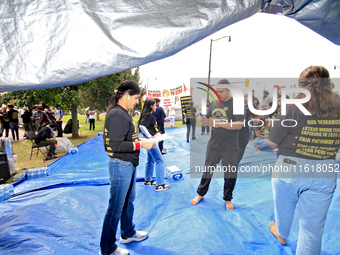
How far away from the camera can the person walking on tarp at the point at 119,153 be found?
1.87 meters

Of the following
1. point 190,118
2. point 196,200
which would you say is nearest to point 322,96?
point 196,200

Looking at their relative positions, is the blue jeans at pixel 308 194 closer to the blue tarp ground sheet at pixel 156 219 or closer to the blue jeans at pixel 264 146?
the blue tarp ground sheet at pixel 156 219

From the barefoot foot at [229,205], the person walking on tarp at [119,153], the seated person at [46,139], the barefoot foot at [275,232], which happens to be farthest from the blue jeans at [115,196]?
the seated person at [46,139]

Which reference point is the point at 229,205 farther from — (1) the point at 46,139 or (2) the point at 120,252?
(1) the point at 46,139

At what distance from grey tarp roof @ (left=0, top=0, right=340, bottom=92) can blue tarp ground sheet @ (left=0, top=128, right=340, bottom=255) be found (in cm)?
181

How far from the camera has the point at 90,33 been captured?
119 centimetres

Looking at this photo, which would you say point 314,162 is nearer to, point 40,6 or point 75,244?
point 40,6

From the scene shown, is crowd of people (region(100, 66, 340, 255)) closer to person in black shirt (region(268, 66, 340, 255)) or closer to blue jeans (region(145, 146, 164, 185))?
person in black shirt (region(268, 66, 340, 255))

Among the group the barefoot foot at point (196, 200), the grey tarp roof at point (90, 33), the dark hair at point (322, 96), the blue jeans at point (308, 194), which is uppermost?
the grey tarp roof at point (90, 33)

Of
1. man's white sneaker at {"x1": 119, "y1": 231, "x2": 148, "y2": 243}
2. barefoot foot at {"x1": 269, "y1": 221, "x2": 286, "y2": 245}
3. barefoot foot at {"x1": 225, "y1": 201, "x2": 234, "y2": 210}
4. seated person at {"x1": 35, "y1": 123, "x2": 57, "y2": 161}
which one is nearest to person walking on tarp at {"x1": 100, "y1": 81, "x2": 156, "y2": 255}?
man's white sneaker at {"x1": 119, "y1": 231, "x2": 148, "y2": 243}

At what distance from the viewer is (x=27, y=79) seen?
126 cm

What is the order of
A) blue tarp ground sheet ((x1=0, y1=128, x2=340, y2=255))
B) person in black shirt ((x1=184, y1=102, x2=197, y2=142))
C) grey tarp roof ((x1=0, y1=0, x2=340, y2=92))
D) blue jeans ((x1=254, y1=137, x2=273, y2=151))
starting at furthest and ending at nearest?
person in black shirt ((x1=184, y1=102, x2=197, y2=142))
blue jeans ((x1=254, y1=137, x2=273, y2=151))
blue tarp ground sheet ((x1=0, y1=128, x2=340, y2=255))
grey tarp roof ((x1=0, y1=0, x2=340, y2=92))

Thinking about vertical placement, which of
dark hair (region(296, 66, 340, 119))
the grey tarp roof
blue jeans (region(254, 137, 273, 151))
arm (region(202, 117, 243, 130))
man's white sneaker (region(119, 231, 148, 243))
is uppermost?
the grey tarp roof

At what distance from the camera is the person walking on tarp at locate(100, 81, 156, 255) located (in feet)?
6.14
